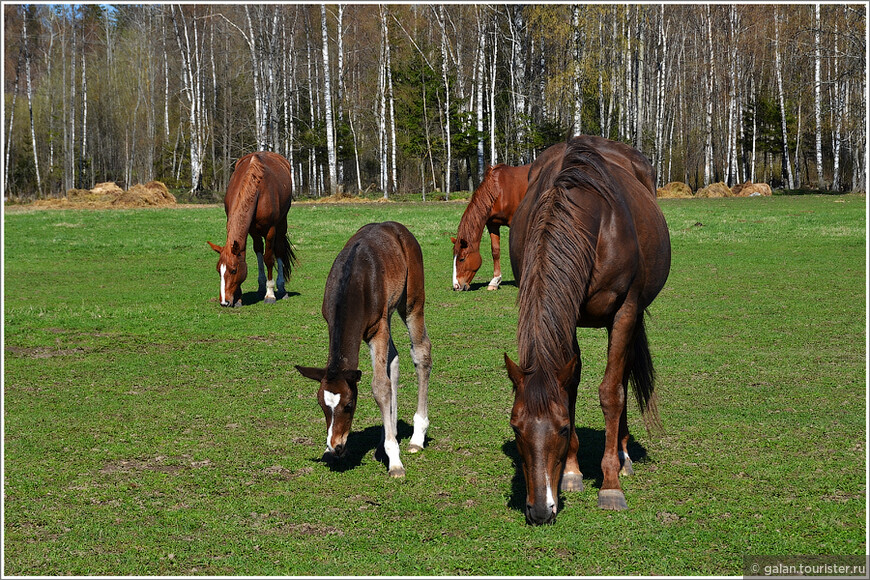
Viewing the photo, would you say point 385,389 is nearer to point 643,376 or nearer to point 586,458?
point 586,458

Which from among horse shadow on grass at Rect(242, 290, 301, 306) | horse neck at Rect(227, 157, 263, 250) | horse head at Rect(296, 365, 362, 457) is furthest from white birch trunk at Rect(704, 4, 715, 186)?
horse head at Rect(296, 365, 362, 457)

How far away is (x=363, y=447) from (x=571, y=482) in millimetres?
1792

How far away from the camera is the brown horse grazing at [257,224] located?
12.4m

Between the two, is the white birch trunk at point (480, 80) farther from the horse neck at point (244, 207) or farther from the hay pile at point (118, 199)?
the horse neck at point (244, 207)

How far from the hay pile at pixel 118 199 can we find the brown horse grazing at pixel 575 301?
2784 centimetres

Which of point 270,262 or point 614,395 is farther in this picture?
point 270,262

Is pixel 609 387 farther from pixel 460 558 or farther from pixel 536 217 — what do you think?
pixel 460 558

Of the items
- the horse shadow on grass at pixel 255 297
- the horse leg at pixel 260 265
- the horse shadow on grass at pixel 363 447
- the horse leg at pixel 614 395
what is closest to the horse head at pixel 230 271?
the horse shadow on grass at pixel 255 297

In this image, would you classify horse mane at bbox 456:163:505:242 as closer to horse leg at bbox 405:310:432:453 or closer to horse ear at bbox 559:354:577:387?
horse leg at bbox 405:310:432:453

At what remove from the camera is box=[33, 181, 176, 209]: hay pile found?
30.5 meters

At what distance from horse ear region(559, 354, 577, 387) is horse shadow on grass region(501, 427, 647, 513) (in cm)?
93

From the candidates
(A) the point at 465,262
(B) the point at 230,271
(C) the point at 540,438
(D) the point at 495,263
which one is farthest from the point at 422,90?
(C) the point at 540,438

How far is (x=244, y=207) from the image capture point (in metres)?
12.6

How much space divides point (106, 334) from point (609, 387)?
785 centimetres
